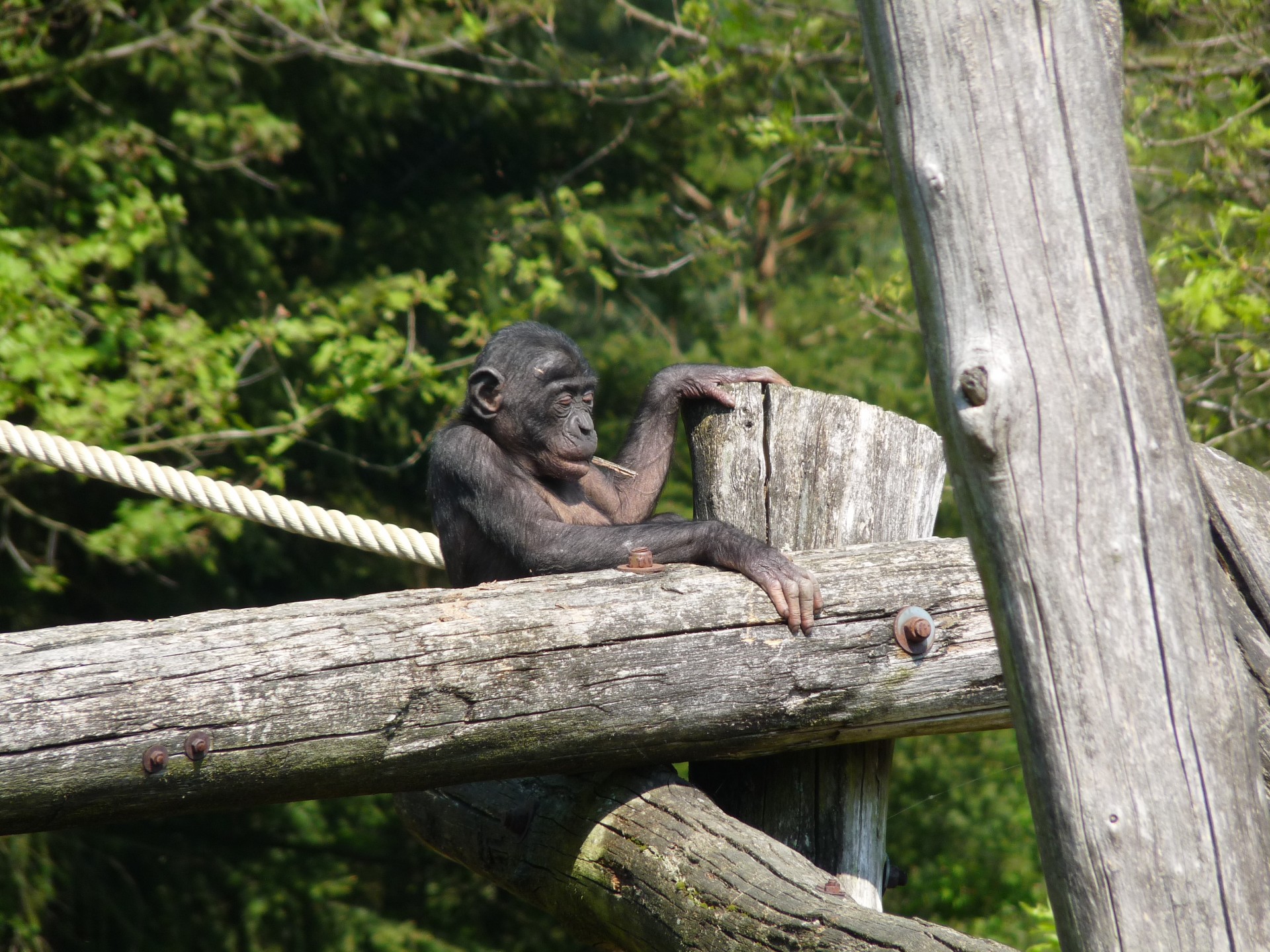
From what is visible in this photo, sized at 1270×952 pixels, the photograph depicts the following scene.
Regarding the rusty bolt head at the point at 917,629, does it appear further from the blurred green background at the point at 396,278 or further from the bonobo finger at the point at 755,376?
the blurred green background at the point at 396,278

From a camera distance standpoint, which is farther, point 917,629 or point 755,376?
point 755,376

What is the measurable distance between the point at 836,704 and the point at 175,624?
1.66 m

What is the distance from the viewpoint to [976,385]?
1.71 m

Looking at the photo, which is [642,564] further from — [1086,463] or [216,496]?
[216,496]

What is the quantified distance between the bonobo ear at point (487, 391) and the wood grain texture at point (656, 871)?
5.58 ft

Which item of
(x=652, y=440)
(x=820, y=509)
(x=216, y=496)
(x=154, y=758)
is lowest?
(x=154, y=758)

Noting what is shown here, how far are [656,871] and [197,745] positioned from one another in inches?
45.8

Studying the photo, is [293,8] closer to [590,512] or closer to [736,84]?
[736,84]

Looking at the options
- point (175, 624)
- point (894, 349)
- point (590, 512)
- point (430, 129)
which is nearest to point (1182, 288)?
point (590, 512)

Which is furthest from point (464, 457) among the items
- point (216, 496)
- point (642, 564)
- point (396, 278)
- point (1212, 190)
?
point (1212, 190)

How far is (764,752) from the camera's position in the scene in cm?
322

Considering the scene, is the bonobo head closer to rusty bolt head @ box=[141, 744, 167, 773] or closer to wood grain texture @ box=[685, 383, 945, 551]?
wood grain texture @ box=[685, 383, 945, 551]

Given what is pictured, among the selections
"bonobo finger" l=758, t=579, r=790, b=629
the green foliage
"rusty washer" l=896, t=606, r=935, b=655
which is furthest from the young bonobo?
the green foliage

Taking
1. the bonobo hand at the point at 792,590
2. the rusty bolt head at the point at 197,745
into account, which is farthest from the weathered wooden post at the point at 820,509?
the rusty bolt head at the point at 197,745
